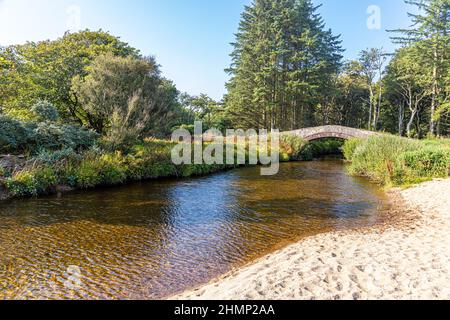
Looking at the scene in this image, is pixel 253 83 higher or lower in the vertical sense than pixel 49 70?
higher

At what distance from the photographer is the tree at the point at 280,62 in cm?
3594

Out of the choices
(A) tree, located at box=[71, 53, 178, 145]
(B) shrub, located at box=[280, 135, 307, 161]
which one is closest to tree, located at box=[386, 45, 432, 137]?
(B) shrub, located at box=[280, 135, 307, 161]

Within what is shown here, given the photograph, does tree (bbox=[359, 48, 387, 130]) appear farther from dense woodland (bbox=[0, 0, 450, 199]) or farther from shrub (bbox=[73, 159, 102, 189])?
shrub (bbox=[73, 159, 102, 189])

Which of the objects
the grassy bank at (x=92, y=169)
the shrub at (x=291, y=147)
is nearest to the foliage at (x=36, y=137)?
the grassy bank at (x=92, y=169)

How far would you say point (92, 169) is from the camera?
1309 centimetres

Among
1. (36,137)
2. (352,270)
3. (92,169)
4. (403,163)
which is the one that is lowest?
(352,270)

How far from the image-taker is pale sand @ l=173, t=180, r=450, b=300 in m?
3.96

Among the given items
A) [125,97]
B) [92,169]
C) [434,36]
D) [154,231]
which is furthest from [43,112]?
[434,36]

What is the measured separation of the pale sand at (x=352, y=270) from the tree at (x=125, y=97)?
451 inches

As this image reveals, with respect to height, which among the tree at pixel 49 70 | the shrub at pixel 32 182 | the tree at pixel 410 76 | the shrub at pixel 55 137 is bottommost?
the shrub at pixel 32 182

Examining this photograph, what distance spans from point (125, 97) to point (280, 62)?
26.6 m

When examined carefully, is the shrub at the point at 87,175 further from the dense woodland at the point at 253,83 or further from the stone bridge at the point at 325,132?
the stone bridge at the point at 325,132

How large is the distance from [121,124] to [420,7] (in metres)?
34.5

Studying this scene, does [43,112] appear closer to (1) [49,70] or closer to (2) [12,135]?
(2) [12,135]
